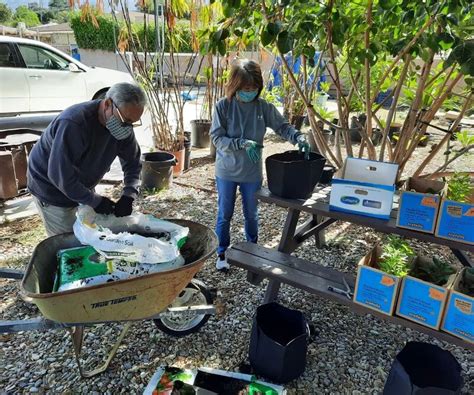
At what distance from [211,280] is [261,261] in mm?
656

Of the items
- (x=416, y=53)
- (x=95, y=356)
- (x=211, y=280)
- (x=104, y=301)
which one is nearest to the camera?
(x=104, y=301)

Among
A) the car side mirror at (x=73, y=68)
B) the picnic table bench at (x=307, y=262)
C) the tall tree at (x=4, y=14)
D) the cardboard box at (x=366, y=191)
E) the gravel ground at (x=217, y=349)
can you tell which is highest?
the tall tree at (x=4, y=14)

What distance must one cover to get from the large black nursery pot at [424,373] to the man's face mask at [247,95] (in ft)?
5.70

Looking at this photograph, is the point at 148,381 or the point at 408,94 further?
the point at 408,94

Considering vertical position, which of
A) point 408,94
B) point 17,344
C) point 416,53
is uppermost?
point 416,53

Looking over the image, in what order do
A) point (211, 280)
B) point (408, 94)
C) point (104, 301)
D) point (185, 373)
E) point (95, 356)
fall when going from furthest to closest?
point (408, 94)
point (211, 280)
point (95, 356)
point (185, 373)
point (104, 301)

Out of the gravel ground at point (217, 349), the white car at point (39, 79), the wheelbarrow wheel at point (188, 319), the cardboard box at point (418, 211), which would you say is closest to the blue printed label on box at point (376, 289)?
the cardboard box at point (418, 211)

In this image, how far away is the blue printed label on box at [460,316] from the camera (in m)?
1.68

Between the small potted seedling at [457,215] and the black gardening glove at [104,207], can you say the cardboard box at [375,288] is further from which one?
the black gardening glove at [104,207]

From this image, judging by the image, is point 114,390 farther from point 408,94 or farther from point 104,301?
point 408,94

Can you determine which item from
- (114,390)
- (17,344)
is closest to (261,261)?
(114,390)

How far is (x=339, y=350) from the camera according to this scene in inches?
88.7

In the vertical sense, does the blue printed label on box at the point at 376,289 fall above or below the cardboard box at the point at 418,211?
below

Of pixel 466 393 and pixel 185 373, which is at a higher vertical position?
pixel 185 373
